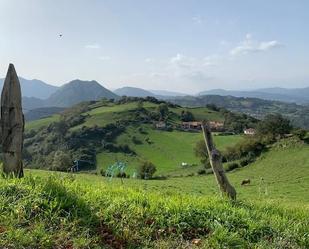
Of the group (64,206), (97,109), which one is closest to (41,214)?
(64,206)

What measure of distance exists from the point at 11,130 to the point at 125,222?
3380mm

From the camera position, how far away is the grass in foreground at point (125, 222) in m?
6.63

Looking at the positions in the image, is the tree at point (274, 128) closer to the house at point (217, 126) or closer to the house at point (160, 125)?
the house at point (217, 126)

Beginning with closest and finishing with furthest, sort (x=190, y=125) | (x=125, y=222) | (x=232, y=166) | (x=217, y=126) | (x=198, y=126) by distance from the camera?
(x=125, y=222) < (x=232, y=166) < (x=198, y=126) < (x=217, y=126) < (x=190, y=125)

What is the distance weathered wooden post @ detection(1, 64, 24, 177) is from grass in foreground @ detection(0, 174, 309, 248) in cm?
96

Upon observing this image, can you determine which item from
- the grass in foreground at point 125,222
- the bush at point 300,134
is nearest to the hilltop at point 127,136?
the bush at point 300,134

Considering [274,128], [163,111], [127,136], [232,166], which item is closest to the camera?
[232,166]

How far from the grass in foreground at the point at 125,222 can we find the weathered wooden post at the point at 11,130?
38.0 inches

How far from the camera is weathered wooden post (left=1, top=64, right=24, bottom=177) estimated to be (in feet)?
30.1

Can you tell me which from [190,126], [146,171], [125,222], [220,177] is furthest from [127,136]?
[125,222]

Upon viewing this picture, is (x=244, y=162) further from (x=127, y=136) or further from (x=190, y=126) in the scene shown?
(x=190, y=126)

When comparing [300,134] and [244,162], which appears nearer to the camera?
[300,134]

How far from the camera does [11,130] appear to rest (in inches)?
362

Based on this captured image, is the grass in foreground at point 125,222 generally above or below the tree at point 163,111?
above
